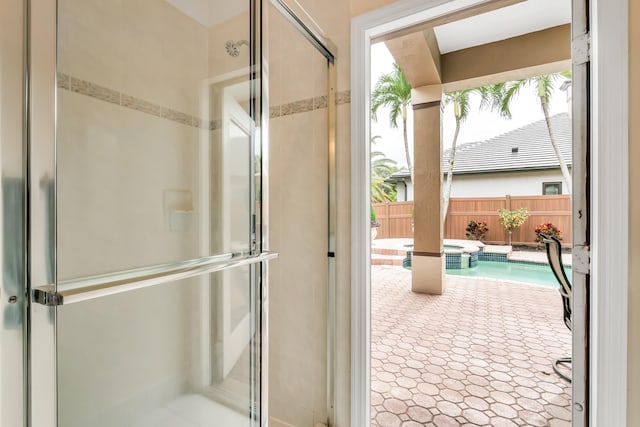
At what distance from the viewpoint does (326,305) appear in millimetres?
1503

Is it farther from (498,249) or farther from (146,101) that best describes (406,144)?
(146,101)

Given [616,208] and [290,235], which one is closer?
[616,208]

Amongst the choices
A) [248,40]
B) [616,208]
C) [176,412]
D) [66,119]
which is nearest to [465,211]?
[616,208]

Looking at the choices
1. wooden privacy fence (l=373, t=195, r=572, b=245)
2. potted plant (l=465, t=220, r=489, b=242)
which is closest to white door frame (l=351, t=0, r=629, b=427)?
wooden privacy fence (l=373, t=195, r=572, b=245)

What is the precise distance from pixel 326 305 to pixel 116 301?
0.91m

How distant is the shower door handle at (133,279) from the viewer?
604 millimetres

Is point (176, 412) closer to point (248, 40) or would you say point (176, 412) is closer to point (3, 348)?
point (3, 348)

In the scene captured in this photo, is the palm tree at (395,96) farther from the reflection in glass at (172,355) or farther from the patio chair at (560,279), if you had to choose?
the reflection in glass at (172,355)

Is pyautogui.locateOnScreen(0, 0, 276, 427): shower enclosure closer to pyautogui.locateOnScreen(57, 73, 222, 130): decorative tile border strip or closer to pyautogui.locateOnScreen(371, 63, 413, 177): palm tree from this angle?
pyautogui.locateOnScreen(57, 73, 222, 130): decorative tile border strip

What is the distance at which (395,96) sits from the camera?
141 inches

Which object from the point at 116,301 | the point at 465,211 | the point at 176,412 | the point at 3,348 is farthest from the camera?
the point at 465,211

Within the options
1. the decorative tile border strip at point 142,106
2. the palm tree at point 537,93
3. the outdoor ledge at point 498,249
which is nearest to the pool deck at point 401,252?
the outdoor ledge at point 498,249

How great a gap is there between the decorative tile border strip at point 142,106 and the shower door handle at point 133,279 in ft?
1.62

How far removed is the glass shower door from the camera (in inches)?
32.8
